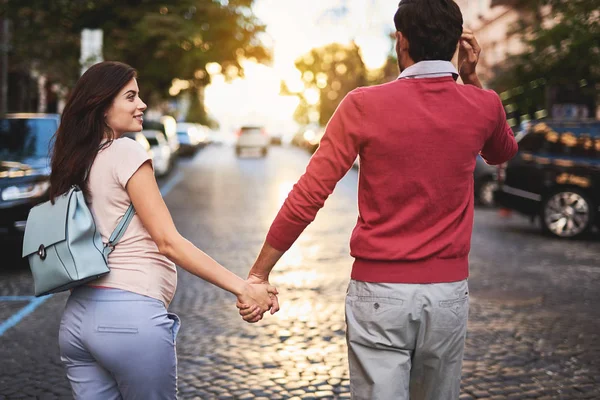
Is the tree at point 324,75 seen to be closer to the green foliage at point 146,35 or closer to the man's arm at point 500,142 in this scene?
the green foliage at point 146,35

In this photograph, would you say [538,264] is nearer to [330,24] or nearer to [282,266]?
[282,266]

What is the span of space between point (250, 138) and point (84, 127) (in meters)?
42.8

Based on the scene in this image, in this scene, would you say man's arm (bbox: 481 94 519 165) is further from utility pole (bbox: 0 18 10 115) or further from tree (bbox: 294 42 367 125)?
tree (bbox: 294 42 367 125)

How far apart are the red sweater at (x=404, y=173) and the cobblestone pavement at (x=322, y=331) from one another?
246 centimetres

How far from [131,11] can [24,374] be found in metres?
23.5

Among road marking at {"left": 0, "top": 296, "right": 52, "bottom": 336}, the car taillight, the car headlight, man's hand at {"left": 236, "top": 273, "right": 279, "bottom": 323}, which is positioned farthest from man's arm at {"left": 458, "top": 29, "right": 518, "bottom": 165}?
the car taillight

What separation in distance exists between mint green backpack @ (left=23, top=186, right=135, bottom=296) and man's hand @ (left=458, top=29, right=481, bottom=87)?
1173 millimetres

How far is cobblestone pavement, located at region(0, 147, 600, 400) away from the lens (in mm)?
5059

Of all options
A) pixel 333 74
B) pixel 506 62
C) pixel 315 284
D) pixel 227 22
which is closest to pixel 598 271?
pixel 315 284

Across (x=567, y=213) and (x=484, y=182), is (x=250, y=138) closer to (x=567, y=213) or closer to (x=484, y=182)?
(x=484, y=182)

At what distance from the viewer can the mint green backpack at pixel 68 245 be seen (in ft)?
8.27

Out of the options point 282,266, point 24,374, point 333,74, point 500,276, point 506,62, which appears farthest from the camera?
point 333,74

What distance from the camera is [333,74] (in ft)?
255

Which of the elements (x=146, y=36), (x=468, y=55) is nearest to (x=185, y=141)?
(x=146, y=36)
